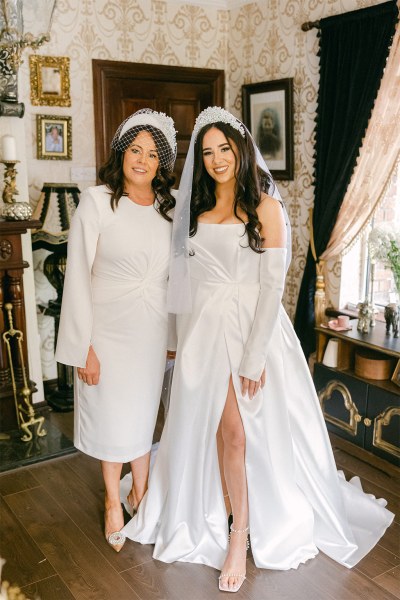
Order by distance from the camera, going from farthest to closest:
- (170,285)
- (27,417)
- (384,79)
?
(27,417)
(384,79)
(170,285)

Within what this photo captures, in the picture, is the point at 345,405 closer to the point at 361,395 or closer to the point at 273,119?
the point at 361,395

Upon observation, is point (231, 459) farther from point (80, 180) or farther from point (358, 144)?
point (80, 180)

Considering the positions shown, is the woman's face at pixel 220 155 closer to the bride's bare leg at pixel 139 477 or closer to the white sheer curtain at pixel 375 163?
the bride's bare leg at pixel 139 477

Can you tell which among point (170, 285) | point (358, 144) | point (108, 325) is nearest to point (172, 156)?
point (170, 285)

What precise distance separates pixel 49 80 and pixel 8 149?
2.98ft

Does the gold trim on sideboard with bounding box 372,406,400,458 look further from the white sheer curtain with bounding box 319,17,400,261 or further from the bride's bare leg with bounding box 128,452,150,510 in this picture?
the bride's bare leg with bounding box 128,452,150,510

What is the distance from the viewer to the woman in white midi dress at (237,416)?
2.31m

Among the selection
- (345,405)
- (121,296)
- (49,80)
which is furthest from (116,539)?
(49,80)

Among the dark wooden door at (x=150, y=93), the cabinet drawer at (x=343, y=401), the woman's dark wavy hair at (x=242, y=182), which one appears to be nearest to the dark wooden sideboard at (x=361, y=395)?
the cabinet drawer at (x=343, y=401)

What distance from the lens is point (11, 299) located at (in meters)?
3.54

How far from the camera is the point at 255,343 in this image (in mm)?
2330

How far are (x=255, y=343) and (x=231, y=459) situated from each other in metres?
0.47

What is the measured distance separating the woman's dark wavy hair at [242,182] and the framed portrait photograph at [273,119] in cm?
188

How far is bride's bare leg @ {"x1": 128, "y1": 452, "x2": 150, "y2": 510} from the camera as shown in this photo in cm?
271
